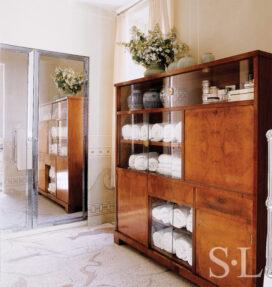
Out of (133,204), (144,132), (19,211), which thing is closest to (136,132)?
(144,132)

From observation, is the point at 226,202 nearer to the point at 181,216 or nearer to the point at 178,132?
the point at 181,216

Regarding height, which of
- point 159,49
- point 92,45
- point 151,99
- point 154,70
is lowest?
point 151,99

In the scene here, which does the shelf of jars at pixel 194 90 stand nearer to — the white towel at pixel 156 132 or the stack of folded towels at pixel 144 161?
the white towel at pixel 156 132

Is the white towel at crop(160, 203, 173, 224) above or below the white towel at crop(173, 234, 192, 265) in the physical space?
above

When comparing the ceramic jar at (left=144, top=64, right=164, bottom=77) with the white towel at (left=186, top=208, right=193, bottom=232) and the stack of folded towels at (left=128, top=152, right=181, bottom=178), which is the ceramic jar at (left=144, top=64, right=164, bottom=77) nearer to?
the stack of folded towels at (left=128, top=152, right=181, bottom=178)

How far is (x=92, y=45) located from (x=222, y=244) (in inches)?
102

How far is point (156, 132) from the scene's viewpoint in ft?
7.57

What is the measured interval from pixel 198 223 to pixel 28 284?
127 cm

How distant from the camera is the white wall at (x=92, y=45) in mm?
2980

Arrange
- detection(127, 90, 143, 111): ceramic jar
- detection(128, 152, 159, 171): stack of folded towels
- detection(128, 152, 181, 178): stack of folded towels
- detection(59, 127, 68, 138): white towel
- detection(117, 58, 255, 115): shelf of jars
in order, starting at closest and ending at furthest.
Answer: detection(117, 58, 255, 115): shelf of jars < detection(128, 152, 181, 178): stack of folded towels < detection(128, 152, 159, 171): stack of folded towels < detection(127, 90, 143, 111): ceramic jar < detection(59, 127, 68, 138): white towel

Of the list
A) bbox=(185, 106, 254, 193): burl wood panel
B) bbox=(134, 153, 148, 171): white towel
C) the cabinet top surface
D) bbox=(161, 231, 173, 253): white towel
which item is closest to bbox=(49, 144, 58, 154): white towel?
bbox=(134, 153, 148, 171): white towel

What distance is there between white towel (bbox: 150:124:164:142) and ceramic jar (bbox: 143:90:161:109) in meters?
0.16

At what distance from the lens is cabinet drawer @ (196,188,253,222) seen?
64.1 inches

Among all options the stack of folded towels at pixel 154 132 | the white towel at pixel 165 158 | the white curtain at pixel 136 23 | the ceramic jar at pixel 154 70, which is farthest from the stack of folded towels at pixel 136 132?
the white curtain at pixel 136 23
